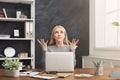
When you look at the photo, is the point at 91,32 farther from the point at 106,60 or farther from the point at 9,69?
the point at 9,69

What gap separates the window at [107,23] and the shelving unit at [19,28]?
1.39m

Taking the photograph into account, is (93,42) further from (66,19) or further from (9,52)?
(9,52)

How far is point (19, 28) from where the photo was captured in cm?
A: 484

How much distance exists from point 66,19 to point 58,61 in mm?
2836

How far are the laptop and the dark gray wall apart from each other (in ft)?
8.19

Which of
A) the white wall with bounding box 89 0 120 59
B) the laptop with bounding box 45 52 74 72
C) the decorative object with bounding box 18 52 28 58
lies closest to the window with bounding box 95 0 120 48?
the white wall with bounding box 89 0 120 59

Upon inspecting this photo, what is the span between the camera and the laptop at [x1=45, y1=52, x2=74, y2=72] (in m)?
2.50

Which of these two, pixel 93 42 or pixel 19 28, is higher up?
pixel 19 28

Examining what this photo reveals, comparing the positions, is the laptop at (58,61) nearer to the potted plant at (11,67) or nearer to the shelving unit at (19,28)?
the potted plant at (11,67)

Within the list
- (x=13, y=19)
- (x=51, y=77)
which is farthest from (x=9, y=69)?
(x=13, y=19)

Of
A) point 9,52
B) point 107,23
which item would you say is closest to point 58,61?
point 9,52

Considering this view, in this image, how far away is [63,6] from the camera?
5242 millimetres

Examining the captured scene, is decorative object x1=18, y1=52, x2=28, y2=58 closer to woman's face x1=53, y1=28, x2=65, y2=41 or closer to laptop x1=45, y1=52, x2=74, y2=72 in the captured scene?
woman's face x1=53, y1=28, x2=65, y2=41

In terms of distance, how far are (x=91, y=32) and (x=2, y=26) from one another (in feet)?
6.28
